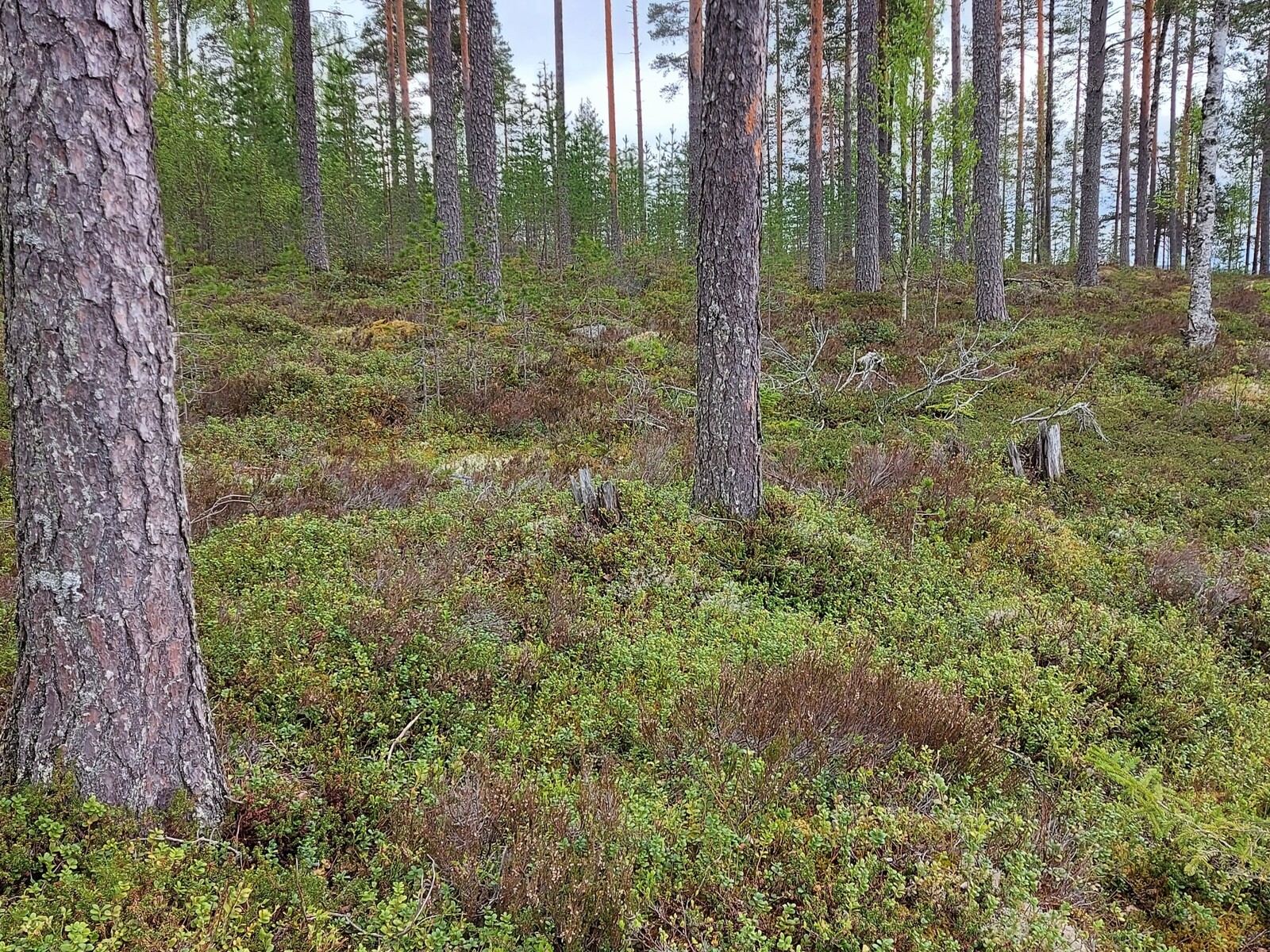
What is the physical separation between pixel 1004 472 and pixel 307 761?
265 inches

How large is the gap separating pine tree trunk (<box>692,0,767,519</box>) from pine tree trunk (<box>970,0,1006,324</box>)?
34.8 ft

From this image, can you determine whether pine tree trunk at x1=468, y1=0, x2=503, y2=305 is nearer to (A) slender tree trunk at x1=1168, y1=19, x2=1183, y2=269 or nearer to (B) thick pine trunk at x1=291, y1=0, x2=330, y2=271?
(B) thick pine trunk at x1=291, y1=0, x2=330, y2=271

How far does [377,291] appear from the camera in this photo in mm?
16219

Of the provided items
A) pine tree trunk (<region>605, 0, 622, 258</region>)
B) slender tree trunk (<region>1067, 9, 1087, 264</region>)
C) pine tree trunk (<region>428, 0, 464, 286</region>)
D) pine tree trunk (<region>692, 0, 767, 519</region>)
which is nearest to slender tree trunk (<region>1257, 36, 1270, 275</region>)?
slender tree trunk (<region>1067, 9, 1087, 264</region>)

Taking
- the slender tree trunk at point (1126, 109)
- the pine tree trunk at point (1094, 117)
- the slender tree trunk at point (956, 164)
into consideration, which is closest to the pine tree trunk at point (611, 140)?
the slender tree trunk at point (956, 164)

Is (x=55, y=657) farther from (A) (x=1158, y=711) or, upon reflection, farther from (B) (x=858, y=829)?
(A) (x=1158, y=711)

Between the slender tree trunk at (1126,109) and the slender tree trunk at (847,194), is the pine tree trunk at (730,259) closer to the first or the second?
the slender tree trunk at (847,194)

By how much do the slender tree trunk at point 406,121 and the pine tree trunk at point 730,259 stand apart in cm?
2143

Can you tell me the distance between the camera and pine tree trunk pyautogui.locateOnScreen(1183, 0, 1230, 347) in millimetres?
10758

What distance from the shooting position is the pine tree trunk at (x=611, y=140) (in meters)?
24.0

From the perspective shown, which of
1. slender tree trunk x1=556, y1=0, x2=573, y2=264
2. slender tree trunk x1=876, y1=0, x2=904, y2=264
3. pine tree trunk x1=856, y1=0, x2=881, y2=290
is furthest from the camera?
slender tree trunk x1=556, y1=0, x2=573, y2=264

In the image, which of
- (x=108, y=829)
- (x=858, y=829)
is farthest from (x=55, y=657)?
(x=858, y=829)

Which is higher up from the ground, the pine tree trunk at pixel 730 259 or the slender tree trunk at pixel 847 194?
the slender tree trunk at pixel 847 194

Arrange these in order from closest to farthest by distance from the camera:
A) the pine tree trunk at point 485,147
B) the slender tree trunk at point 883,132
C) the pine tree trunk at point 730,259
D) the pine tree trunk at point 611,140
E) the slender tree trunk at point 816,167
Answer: the pine tree trunk at point 730,259 → the pine tree trunk at point 485,147 → the slender tree trunk at point 883,132 → the slender tree trunk at point 816,167 → the pine tree trunk at point 611,140
